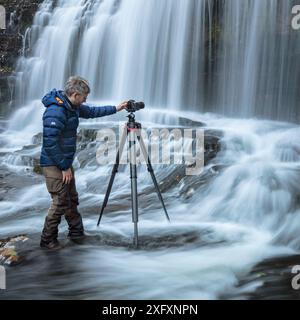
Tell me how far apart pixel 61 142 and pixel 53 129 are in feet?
0.79

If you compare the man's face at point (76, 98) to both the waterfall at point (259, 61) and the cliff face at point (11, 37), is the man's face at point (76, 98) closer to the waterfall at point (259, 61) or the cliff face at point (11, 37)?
the waterfall at point (259, 61)

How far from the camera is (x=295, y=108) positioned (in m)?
11.2

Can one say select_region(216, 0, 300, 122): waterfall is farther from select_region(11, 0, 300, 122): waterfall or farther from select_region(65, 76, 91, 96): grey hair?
select_region(65, 76, 91, 96): grey hair

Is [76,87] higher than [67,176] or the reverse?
→ higher

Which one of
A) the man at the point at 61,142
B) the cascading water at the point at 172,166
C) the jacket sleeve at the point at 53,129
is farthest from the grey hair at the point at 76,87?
the cascading water at the point at 172,166

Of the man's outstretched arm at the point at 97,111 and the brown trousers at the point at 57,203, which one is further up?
the man's outstretched arm at the point at 97,111

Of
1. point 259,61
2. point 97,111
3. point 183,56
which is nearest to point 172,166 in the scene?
point 97,111

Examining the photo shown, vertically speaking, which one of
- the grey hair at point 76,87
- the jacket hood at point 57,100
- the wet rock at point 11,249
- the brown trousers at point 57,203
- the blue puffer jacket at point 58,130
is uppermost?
the grey hair at point 76,87

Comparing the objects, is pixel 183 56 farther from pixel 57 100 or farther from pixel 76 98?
pixel 57 100

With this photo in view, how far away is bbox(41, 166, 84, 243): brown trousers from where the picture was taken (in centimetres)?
503

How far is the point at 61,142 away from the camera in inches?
194

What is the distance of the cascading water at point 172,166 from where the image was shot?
4.79 metres

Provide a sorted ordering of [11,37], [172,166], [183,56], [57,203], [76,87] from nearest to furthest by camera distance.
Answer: [76,87] < [57,203] < [172,166] < [183,56] < [11,37]
